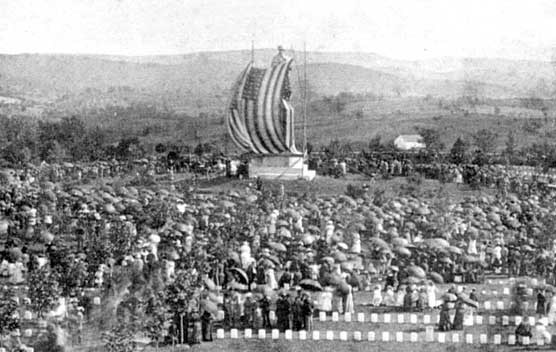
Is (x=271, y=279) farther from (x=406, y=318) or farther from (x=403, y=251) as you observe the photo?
(x=403, y=251)

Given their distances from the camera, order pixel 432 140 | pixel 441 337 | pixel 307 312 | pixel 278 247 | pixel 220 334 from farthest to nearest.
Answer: pixel 432 140 < pixel 278 247 < pixel 307 312 < pixel 220 334 < pixel 441 337

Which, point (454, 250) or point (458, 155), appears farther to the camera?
point (458, 155)

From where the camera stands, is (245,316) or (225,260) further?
(225,260)

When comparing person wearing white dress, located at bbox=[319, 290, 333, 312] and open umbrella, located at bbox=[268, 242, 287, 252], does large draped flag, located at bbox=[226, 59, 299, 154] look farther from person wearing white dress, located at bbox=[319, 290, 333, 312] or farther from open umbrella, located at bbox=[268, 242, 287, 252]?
person wearing white dress, located at bbox=[319, 290, 333, 312]

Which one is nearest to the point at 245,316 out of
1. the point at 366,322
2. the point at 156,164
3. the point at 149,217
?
the point at 366,322

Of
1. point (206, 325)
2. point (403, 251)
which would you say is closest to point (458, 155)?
point (403, 251)

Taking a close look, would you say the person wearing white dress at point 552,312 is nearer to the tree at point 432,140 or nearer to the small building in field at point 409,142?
the tree at point 432,140

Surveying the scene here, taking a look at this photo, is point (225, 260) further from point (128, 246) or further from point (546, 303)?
point (546, 303)
